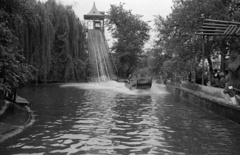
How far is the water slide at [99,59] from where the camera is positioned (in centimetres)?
4769

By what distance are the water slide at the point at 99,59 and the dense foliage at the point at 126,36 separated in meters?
2.65

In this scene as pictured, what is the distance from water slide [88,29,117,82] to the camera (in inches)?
1877

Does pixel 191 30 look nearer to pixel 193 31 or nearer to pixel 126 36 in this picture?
pixel 193 31

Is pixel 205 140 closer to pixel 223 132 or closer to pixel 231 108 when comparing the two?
pixel 223 132

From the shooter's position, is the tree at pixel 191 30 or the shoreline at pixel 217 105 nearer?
the shoreline at pixel 217 105

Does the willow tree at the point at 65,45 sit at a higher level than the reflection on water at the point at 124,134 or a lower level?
higher

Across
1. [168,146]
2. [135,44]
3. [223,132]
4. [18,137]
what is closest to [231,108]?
[223,132]

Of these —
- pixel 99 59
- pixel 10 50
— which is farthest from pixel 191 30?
pixel 99 59

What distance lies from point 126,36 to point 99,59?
794cm

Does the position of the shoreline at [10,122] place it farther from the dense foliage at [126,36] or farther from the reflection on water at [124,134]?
the dense foliage at [126,36]

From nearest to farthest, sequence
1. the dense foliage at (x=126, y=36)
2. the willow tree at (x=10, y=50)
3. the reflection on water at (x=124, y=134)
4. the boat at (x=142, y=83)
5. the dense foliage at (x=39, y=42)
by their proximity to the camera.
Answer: the reflection on water at (x=124, y=134) → the willow tree at (x=10, y=50) → the dense foliage at (x=39, y=42) → the boat at (x=142, y=83) → the dense foliage at (x=126, y=36)

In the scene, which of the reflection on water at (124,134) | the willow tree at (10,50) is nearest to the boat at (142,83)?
the reflection on water at (124,134)

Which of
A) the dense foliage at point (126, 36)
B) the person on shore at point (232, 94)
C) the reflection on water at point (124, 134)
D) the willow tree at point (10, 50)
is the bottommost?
the reflection on water at point (124, 134)

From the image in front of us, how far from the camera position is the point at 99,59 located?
5291 centimetres
